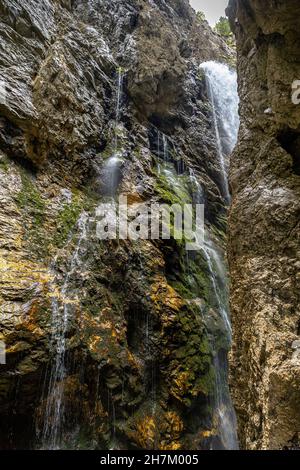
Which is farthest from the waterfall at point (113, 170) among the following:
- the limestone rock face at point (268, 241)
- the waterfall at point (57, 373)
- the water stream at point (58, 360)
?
the limestone rock face at point (268, 241)

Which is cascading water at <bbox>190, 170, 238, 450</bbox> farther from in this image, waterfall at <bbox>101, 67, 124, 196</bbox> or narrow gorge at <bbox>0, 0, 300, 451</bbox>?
waterfall at <bbox>101, 67, 124, 196</bbox>

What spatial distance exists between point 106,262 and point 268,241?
17.3 ft

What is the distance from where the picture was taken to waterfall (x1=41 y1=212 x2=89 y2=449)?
610 centimetres

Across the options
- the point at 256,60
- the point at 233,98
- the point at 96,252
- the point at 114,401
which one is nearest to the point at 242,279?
the point at 256,60

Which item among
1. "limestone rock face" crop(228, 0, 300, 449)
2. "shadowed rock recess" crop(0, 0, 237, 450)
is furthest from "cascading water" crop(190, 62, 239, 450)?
"limestone rock face" crop(228, 0, 300, 449)

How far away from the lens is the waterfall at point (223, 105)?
18047 millimetres

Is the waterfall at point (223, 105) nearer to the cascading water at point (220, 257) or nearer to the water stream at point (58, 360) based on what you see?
the cascading water at point (220, 257)

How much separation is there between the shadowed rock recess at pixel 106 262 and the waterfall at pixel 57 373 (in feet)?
0.08

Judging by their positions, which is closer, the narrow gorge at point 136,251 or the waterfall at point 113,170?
the narrow gorge at point 136,251

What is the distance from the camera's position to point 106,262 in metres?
8.74

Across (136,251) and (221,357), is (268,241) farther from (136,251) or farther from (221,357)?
(221,357)

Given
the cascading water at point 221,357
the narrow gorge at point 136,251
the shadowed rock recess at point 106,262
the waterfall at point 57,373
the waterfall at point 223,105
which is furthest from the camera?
the waterfall at point 223,105

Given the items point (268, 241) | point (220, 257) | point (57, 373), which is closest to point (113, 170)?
point (220, 257)

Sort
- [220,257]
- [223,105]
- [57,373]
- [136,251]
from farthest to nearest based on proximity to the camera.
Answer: [223,105], [220,257], [136,251], [57,373]
